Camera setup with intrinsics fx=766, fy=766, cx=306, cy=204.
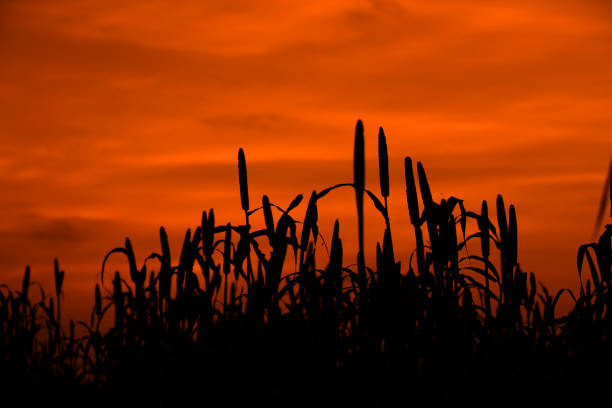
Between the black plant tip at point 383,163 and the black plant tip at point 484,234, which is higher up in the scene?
the black plant tip at point 383,163

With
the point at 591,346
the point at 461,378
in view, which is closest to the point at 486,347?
the point at 461,378

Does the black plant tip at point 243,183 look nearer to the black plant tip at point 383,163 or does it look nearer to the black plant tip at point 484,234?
the black plant tip at point 383,163

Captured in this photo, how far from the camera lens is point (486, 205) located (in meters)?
5.82

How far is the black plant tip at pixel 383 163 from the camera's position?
4.45m

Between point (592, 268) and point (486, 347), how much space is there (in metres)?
1.75

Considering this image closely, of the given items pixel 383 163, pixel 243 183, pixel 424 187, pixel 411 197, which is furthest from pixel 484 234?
pixel 243 183

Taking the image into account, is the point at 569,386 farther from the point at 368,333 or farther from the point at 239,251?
the point at 239,251

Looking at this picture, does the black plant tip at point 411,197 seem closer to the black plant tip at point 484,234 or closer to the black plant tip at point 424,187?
the black plant tip at point 424,187

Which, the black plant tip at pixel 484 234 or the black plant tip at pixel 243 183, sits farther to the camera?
the black plant tip at pixel 484 234

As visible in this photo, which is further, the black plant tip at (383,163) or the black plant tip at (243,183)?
the black plant tip at (243,183)

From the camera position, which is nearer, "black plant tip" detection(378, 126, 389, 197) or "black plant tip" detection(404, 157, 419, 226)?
"black plant tip" detection(378, 126, 389, 197)

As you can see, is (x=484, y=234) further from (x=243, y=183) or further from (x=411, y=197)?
(x=243, y=183)

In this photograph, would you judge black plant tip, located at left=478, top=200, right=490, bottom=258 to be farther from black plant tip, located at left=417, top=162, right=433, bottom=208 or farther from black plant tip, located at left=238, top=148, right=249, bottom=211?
black plant tip, located at left=238, top=148, right=249, bottom=211

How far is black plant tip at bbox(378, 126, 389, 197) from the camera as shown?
445cm
